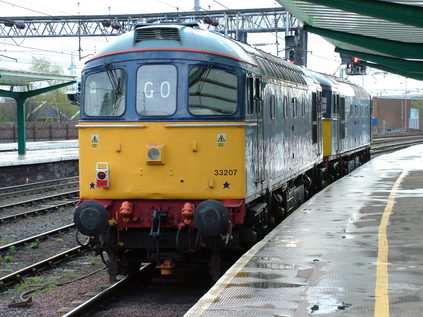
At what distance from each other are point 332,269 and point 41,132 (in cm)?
5484

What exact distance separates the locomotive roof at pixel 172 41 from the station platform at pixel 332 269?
117 inches

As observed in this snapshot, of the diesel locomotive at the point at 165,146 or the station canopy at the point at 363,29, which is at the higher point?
the station canopy at the point at 363,29

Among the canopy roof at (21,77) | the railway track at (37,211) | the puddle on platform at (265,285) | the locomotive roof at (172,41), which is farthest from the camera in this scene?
the canopy roof at (21,77)

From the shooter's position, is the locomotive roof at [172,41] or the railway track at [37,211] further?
the railway track at [37,211]

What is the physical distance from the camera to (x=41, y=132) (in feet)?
204

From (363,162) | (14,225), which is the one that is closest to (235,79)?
(14,225)

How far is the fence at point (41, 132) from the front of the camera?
58300 mm

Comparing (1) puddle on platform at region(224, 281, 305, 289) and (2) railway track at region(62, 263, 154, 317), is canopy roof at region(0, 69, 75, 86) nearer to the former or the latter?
(2) railway track at region(62, 263, 154, 317)

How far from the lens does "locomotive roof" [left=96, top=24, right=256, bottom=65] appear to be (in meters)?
10.5

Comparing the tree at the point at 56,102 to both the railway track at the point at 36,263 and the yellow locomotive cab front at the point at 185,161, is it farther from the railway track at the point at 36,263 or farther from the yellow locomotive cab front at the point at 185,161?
the yellow locomotive cab front at the point at 185,161

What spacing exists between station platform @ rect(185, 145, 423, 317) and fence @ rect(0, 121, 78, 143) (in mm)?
45362

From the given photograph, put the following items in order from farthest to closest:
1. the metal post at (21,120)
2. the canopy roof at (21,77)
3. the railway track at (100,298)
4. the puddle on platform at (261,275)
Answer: the metal post at (21,120)
the canopy roof at (21,77)
the railway track at (100,298)
the puddle on platform at (261,275)

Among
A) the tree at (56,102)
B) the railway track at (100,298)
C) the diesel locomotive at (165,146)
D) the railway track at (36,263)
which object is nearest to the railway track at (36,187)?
the railway track at (36,263)

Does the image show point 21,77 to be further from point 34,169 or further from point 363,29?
point 363,29
